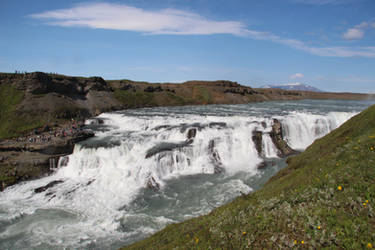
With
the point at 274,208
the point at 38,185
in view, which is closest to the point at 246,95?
the point at 38,185

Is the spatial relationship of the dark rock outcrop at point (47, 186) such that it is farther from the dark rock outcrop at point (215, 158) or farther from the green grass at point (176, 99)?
the green grass at point (176, 99)

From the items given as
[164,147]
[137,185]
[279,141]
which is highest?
[164,147]

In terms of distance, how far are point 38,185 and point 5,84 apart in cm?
4569

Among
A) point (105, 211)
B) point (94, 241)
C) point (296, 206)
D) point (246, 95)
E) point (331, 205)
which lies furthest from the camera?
point (246, 95)

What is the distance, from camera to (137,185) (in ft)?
85.7

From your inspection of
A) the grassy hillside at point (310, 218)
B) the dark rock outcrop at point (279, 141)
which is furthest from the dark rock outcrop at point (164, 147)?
the grassy hillside at point (310, 218)

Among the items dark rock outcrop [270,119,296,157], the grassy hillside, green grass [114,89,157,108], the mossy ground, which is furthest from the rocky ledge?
green grass [114,89,157,108]

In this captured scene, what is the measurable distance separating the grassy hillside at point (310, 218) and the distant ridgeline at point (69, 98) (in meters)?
47.5

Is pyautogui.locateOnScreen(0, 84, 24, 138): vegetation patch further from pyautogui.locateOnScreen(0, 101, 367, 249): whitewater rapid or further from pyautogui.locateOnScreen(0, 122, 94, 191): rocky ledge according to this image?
pyautogui.locateOnScreen(0, 101, 367, 249): whitewater rapid

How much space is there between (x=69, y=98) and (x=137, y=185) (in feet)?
165

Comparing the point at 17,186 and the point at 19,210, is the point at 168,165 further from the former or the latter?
the point at 17,186

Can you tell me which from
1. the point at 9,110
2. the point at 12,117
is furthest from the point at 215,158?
the point at 9,110

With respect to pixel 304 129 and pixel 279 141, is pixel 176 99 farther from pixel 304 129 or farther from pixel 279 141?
pixel 279 141

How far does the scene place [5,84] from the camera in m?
58.7
